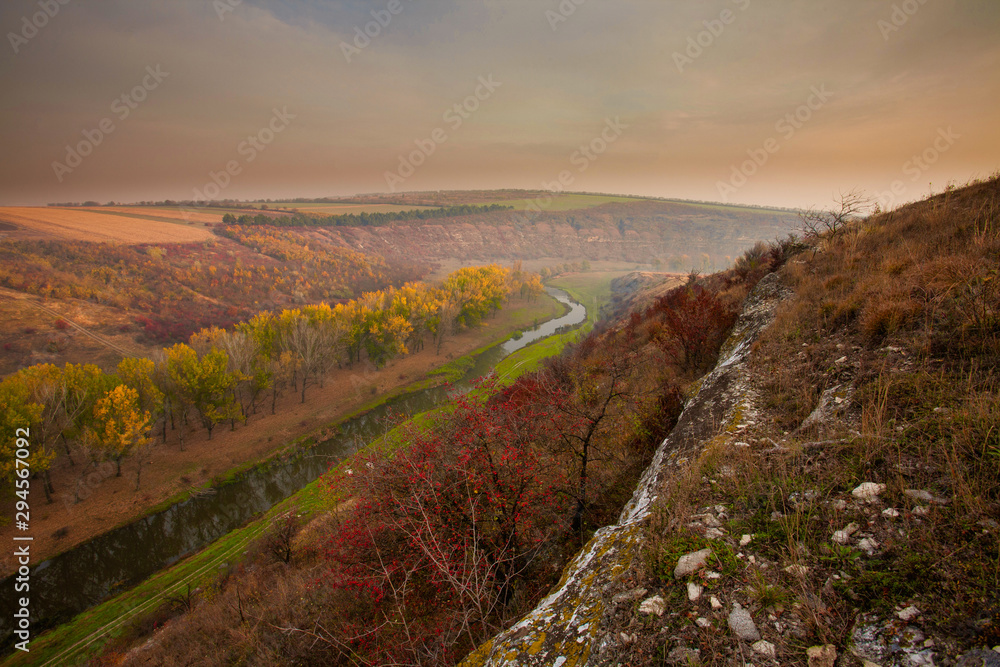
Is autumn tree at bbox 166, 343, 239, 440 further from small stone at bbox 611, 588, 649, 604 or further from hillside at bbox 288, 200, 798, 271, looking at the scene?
hillside at bbox 288, 200, 798, 271

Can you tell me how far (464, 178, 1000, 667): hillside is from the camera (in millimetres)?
2498

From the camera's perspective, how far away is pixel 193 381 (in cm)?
2956

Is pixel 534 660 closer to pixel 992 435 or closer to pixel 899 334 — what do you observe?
pixel 992 435

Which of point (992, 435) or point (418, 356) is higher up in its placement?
point (992, 435)

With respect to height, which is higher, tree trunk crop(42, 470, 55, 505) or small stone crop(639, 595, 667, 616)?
small stone crop(639, 595, 667, 616)

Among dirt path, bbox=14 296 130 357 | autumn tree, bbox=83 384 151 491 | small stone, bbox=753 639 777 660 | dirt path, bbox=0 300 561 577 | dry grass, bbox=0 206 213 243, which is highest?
dry grass, bbox=0 206 213 243

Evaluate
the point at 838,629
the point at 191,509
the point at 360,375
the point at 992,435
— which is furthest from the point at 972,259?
the point at 360,375

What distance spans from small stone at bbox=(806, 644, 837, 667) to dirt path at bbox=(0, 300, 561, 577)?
115 feet

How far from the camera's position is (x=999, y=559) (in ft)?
7.55

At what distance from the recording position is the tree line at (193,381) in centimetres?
2373

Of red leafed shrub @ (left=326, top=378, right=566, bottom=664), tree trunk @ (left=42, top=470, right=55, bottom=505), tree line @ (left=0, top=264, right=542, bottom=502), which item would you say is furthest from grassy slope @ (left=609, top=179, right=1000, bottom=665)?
tree trunk @ (left=42, top=470, right=55, bottom=505)

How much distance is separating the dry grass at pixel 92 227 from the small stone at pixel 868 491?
4143 inches

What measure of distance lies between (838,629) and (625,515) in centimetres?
358

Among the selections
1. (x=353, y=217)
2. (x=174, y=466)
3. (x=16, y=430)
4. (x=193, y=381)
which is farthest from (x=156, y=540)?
(x=353, y=217)
